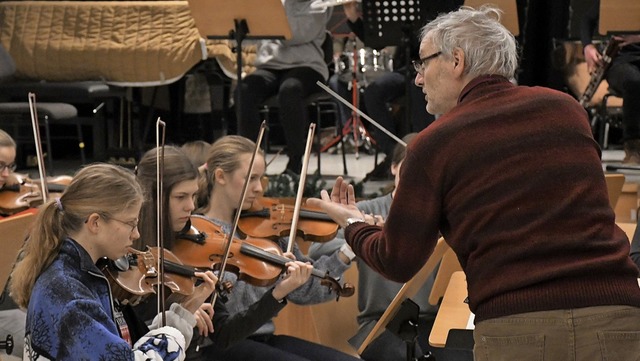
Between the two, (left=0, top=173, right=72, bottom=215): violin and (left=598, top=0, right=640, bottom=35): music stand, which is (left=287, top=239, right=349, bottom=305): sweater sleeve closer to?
(left=0, top=173, right=72, bottom=215): violin

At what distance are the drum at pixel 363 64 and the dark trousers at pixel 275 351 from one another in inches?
163

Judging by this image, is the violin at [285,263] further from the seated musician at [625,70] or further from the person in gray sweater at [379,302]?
the seated musician at [625,70]

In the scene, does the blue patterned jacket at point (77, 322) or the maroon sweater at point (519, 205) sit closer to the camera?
the maroon sweater at point (519, 205)

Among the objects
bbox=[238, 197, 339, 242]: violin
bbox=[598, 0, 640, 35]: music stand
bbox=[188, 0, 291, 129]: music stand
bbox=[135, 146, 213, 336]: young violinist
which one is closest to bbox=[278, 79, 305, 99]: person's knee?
bbox=[188, 0, 291, 129]: music stand

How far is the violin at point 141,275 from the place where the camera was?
2496 mm

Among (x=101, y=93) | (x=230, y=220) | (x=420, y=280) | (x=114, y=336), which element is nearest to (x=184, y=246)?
(x=230, y=220)

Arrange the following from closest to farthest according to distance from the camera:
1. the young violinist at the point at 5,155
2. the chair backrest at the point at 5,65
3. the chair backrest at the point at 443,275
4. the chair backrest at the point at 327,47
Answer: the chair backrest at the point at 443,275
the young violinist at the point at 5,155
the chair backrest at the point at 327,47
the chair backrest at the point at 5,65

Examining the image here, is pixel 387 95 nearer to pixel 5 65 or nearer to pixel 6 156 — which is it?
pixel 5 65

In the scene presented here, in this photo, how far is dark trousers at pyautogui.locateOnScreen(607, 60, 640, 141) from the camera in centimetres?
559

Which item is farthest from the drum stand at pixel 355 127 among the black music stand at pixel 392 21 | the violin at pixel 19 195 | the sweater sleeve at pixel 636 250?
the sweater sleeve at pixel 636 250

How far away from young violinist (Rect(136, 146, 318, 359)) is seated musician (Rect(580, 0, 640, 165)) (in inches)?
116

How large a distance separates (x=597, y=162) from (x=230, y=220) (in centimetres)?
162

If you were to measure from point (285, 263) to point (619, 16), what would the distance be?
269cm

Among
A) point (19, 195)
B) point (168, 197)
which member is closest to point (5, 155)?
point (19, 195)
